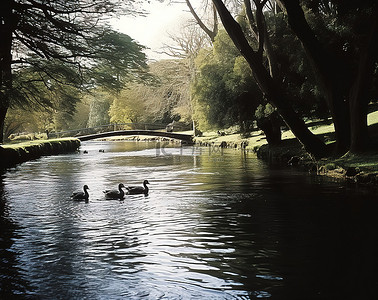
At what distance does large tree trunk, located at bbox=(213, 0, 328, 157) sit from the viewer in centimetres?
2014


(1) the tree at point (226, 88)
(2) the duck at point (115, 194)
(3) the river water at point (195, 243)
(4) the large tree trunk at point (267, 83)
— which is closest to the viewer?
(3) the river water at point (195, 243)

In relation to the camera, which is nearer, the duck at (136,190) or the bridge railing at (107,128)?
the duck at (136,190)

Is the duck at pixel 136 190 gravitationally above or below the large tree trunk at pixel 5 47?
below

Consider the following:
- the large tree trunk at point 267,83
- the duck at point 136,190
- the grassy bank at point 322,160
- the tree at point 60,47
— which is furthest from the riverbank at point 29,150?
the large tree trunk at point 267,83

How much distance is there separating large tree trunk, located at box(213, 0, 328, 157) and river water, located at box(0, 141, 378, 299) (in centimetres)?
377

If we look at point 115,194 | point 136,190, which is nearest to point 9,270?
point 115,194

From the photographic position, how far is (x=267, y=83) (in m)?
20.8

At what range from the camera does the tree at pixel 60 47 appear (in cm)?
2355

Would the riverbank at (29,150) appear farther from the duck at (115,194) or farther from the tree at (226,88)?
the duck at (115,194)

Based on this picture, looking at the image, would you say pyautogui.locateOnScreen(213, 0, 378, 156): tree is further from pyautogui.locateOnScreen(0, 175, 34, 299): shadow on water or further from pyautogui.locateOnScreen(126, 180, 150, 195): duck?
pyautogui.locateOnScreen(0, 175, 34, 299): shadow on water

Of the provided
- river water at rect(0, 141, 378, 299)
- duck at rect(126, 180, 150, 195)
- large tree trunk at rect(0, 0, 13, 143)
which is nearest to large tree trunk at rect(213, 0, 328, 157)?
river water at rect(0, 141, 378, 299)

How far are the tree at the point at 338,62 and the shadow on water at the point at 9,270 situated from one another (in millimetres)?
11756

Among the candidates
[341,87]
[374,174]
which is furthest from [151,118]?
[374,174]

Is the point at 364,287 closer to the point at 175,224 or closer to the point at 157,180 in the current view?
the point at 175,224
